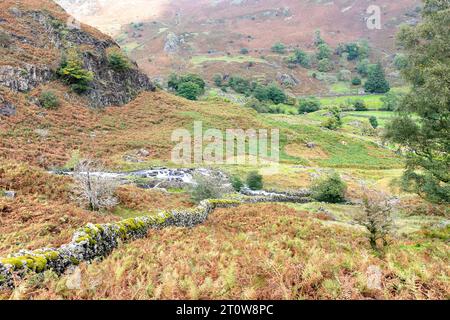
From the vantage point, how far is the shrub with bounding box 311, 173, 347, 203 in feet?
122

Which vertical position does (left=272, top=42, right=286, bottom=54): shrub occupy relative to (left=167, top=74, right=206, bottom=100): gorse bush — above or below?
above

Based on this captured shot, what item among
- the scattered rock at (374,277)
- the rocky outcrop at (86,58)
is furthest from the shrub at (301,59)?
the scattered rock at (374,277)

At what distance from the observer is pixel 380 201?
13.6 meters

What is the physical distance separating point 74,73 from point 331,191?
47577mm

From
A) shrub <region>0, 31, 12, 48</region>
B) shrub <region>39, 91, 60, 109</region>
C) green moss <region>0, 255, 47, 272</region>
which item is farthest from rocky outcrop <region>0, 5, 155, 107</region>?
green moss <region>0, 255, 47, 272</region>

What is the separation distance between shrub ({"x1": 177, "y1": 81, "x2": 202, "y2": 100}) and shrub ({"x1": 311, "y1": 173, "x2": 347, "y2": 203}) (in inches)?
2898

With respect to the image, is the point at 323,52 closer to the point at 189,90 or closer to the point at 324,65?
the point at 324,65

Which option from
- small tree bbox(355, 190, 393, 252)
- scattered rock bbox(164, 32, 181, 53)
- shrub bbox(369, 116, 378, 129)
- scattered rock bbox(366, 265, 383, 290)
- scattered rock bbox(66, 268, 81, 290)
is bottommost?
shrub bbox(369, 116, 378, 129)

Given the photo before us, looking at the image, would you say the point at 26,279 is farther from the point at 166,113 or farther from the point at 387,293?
the point at 166,113

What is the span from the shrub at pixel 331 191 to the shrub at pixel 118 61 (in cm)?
5092

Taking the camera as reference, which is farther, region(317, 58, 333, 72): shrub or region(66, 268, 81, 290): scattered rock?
region(317, 58, 333, 72): shrub

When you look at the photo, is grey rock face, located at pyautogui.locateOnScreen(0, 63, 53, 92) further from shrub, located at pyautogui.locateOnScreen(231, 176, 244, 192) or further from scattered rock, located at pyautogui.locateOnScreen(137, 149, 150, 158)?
shrub, located at pyautogui.locateOnScreen(231, 176, 244, 192)

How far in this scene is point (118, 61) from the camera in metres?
69.3

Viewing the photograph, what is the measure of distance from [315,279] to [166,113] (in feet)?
215
